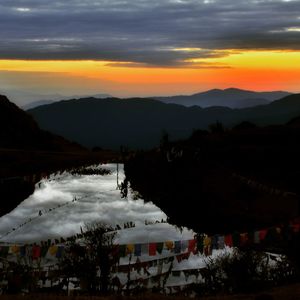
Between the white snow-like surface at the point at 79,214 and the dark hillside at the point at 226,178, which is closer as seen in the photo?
the white snow-like surface at the point at 79,214

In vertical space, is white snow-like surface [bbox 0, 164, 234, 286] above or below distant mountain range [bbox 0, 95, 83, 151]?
below

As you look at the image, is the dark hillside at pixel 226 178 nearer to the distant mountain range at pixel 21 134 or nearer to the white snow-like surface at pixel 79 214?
the white snow-like surface at pixel 79 214

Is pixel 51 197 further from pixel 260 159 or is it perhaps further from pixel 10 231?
pixel 260 159

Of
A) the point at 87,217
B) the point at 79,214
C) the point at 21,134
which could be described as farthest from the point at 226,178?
the point at 21,134

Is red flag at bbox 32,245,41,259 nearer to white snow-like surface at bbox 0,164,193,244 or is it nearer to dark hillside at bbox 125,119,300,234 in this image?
white snow-like surface at bbox 0,164,193,244

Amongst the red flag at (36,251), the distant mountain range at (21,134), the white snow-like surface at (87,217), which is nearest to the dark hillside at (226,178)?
the white snow-like surface at (87,217)

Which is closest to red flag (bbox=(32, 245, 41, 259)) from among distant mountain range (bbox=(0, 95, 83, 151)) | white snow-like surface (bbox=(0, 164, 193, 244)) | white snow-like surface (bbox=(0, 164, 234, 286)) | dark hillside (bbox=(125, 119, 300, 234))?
white snow-like surface (bbox=(0, 164, 234, 286))

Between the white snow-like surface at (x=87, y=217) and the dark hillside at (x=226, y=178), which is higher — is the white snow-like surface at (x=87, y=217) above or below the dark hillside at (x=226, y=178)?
below

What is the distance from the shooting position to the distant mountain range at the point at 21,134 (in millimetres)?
129250

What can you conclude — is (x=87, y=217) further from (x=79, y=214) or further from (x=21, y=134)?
(x=21, y=134)

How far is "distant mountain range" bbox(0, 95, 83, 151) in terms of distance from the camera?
129 metres

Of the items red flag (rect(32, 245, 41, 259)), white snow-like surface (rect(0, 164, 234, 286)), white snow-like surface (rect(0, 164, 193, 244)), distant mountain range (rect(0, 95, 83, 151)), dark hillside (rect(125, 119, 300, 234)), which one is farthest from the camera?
distant mountain range (rect(0, 95, 83, 151))

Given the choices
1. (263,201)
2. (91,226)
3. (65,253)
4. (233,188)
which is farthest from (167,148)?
(65,253)

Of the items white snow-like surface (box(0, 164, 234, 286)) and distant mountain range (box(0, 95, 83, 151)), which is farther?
distant mountain range (box(0, 95, 83, 151))
